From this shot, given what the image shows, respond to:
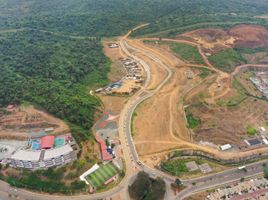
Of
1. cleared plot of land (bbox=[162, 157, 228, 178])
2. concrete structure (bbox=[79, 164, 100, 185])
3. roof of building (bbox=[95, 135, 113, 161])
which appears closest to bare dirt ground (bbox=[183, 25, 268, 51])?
cleared plot of land (bbox=[162, 157, 228, 178])

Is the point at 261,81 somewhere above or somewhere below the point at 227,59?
below

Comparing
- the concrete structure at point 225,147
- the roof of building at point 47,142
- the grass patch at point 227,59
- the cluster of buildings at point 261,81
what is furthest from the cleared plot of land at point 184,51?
the roof of building at point 47,142

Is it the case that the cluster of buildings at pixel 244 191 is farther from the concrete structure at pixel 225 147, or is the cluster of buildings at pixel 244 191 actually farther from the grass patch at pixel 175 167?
the concrete structure at pixel 225 147

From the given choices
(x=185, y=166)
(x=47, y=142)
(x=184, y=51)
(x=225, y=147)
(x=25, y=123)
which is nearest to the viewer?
(x=47, y=142)

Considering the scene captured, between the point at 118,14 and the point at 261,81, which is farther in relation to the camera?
the point at 118,14

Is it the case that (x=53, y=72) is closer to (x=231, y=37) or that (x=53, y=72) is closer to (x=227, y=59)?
(x=227, y=59)

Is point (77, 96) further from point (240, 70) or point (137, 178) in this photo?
point (240, 70)

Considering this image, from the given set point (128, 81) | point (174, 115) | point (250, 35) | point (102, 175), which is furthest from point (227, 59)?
point (102, 175)

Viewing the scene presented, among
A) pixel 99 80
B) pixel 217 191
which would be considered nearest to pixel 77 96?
pixel 99 80
